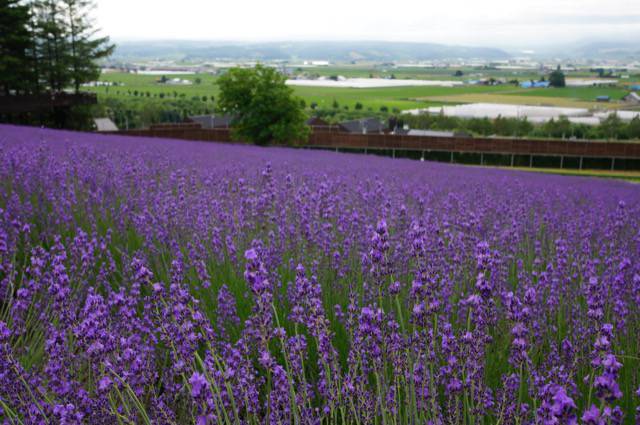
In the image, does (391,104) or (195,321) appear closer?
(195,321)

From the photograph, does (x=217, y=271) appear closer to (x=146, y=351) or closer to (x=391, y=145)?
(x=146, y=351)

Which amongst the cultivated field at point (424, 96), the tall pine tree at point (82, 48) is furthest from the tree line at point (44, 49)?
the cultivated field at point (424, 96)

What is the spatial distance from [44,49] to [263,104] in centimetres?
1648

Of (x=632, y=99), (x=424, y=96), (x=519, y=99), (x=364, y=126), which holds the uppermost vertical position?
(x=632, y=99)

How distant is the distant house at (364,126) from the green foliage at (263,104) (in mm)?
34706

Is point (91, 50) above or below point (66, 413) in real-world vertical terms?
above

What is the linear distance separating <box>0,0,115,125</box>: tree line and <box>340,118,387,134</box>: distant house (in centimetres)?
3522

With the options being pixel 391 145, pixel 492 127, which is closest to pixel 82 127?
pixel 391 145

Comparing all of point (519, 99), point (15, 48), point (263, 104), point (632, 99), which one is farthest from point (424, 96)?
point (15, 48)

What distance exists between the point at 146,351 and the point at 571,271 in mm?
2922

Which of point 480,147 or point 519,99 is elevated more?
point 519,99

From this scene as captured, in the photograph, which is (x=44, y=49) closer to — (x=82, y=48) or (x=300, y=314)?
(x=82, y=48)

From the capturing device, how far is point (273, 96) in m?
35.7

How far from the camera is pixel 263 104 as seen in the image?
35.6m
